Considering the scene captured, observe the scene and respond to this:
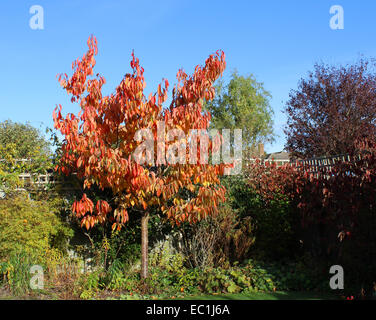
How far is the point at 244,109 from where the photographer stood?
2994cm

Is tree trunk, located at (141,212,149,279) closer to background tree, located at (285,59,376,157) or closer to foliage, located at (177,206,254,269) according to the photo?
foliage, located at (177,206,254,269)

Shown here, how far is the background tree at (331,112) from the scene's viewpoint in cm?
1496

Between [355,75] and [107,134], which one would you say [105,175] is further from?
[355,75]

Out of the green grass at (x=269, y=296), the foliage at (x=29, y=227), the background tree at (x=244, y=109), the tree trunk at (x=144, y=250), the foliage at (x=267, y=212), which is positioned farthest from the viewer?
the background tree at (x=244, y=109)

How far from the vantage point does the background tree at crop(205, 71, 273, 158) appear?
29.9m

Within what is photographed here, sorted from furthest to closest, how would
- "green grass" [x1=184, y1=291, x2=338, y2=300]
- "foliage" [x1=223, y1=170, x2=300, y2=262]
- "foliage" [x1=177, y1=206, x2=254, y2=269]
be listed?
"foliage" [x1=223, y1=170, x2=300, y2=262] < "foliage" [x1=177, y1=206, x2=254, y2=269] < "green grass" [x1=184, y1=291, x2=338, y2=300]

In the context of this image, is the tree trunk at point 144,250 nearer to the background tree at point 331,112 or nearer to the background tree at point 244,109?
the background tree at point 331,112

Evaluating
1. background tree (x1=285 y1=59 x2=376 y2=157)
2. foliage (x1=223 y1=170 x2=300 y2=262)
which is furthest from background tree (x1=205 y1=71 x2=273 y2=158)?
foliage (x1=223 y1=170 x2=300 y2=262)

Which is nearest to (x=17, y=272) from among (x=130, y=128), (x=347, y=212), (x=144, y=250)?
(x=144, y=250)

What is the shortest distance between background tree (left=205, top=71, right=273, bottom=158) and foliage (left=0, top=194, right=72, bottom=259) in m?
22.4


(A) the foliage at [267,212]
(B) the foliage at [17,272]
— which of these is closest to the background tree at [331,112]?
(A) the foliage at [267,212]

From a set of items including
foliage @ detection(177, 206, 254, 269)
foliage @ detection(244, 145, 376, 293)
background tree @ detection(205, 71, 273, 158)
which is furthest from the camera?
background tree @ detection(205, 71, 273, 158)

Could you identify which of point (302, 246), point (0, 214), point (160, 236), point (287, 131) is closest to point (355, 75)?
point (287, 131)

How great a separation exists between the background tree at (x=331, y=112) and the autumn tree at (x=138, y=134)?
946cm
